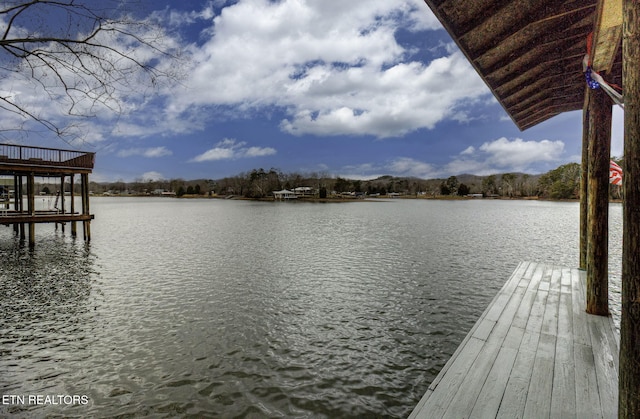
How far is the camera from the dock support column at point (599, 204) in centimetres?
474

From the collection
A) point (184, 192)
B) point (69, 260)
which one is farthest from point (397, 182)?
point (69, 260)

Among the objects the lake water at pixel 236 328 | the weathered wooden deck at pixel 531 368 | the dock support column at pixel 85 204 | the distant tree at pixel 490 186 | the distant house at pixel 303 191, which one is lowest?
the lake water at pixel 236 328

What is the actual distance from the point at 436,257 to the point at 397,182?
140 meters

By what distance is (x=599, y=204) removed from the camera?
4.85 metres

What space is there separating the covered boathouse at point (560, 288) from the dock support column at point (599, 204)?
15 mm

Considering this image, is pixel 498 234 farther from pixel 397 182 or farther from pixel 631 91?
pixel 397 182

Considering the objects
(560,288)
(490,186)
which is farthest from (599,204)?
(490,186)

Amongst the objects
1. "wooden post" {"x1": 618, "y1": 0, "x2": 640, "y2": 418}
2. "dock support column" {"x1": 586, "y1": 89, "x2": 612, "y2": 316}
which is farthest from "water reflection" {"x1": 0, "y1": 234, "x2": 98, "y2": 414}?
"dock support column" {"x1": 586, "y1": 89, "x2": 612, "y2": 316}

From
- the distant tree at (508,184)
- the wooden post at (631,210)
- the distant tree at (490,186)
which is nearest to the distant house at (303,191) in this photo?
the distant tree at (490,186)

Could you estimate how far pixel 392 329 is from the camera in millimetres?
6145

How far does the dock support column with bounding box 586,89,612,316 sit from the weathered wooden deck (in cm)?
38

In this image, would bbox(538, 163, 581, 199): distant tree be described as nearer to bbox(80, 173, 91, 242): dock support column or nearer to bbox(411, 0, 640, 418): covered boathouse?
bbox(411, 0, 640, 418): covered boathouse

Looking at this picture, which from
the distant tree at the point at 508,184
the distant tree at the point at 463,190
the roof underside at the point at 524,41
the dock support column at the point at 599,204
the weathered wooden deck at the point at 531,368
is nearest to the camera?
the weathered wooden deck at the point at 531,368

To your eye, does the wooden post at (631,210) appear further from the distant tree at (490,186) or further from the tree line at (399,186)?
the distant tree at (490,186)
